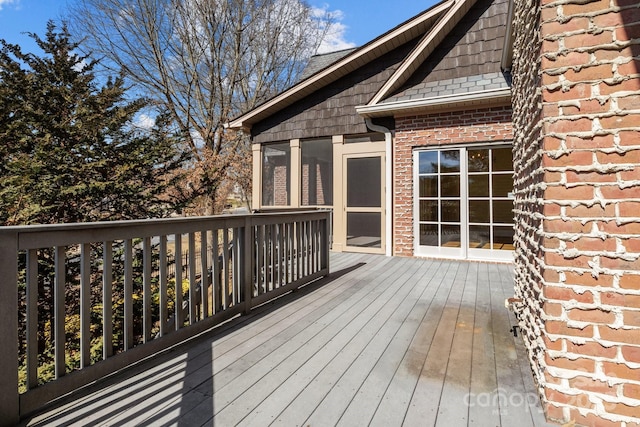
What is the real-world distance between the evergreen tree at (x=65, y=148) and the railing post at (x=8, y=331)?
3.72 m

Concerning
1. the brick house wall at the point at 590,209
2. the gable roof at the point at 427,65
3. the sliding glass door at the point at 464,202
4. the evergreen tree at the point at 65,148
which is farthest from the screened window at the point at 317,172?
the brick house wall at the point at 590,209

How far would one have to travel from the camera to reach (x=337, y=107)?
6930mm

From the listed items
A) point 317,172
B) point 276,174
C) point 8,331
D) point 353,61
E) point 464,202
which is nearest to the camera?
point 8,331

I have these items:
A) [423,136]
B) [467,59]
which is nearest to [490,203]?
[423,136]

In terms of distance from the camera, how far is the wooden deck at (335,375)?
1588 millimetres

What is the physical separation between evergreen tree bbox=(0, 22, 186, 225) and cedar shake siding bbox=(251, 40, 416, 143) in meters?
2.55

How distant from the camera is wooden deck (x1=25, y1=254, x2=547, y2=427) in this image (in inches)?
62.5

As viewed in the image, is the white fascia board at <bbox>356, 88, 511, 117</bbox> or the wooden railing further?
the white fascia board at <bbox>356, 88, 511, 117</bbox>

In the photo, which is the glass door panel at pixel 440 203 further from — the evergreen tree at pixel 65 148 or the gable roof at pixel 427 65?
the evergreen tree at pixel 65 148

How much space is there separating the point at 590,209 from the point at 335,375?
5.17ft

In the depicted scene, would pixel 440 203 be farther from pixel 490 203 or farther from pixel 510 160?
pixel 510 160

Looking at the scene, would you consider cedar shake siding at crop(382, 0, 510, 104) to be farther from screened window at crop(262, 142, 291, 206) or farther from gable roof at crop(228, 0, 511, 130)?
screened window at crop(262, 142, 291, 206)

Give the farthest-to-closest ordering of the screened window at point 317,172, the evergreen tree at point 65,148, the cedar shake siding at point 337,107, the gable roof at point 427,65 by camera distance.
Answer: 1. the screened window at point 317,172
2. the cedar shake siding at point 337,107
3. the gable roof at point 427,65
4. the evergreen tree at point 65,148

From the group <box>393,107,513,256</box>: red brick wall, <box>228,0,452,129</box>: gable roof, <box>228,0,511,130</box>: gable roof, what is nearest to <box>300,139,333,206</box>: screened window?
<box>228,0,452,129</box>: gable roof
